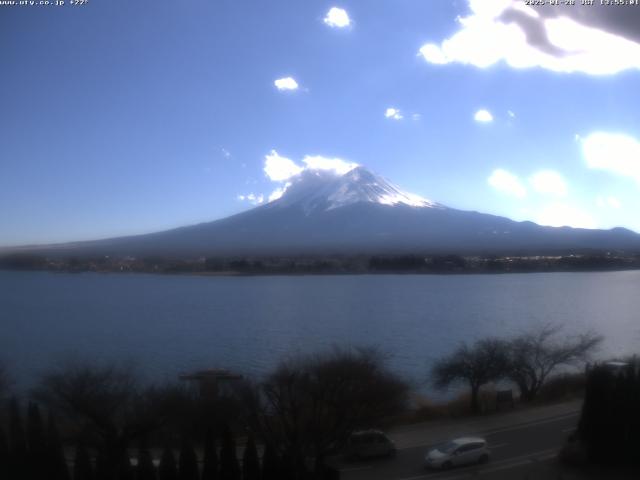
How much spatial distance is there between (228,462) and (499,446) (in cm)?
222

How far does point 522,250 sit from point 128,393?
20811 millimetres

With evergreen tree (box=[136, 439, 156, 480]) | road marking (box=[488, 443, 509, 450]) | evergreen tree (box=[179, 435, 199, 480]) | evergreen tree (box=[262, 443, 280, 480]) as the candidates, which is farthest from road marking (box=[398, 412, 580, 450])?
→ evergreen tree (box=[136, 439, 156, 480])

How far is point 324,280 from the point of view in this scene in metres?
23.1

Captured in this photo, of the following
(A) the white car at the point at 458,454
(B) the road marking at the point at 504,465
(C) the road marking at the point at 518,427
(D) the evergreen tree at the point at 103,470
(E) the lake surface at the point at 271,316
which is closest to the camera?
(D) the evergreen tree at the point at 103,470

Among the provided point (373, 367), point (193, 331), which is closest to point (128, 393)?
point (373, 367)

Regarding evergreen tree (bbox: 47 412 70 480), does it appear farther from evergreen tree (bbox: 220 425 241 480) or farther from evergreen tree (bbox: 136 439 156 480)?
evergreen tree (bbox: 220 425 241 480)

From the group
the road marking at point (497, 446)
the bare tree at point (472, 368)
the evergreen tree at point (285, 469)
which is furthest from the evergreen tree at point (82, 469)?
the bare tree at point (472, 368)

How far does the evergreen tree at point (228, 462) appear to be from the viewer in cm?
433

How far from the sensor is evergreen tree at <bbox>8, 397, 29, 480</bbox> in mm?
4074

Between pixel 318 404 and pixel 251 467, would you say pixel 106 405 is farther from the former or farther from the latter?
pixel 318 404

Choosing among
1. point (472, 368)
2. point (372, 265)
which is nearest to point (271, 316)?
point (472, 368)

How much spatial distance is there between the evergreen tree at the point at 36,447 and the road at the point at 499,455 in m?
2.11

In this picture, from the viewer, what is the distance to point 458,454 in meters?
4.63

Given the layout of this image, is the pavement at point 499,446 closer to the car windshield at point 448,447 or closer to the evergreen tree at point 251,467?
the car windshield at point 448,447
